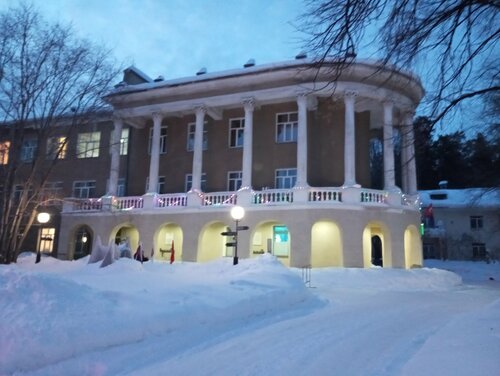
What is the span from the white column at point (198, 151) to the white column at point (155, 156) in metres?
3.01

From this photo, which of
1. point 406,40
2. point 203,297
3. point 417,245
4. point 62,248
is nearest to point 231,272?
point 203,297

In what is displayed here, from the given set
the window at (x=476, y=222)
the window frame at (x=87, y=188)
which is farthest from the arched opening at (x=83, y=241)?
the window at (x=476, y=222)

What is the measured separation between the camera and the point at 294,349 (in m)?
7.69

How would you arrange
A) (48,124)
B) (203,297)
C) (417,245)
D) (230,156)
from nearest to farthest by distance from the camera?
(203,297) < (48,124) < (417,245) < (230,156)

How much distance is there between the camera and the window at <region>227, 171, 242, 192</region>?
30.8 m

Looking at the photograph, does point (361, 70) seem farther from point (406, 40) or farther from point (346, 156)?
point (406, 40)

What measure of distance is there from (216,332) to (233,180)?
880 inches

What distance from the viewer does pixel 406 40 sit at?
20.7 feet

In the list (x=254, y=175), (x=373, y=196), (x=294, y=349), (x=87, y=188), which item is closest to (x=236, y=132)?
(x=254, y=175)

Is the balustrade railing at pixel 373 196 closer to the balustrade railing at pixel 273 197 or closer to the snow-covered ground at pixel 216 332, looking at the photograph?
the balustrade railing at pixel 273 197

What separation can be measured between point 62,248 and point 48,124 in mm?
11023

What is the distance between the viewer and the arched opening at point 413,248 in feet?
93.5

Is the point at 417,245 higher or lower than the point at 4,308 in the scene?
higher

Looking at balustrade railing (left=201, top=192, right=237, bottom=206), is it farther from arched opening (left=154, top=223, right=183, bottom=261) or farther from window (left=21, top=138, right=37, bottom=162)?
window (left=21, top=138, right=37, bottom=162)
